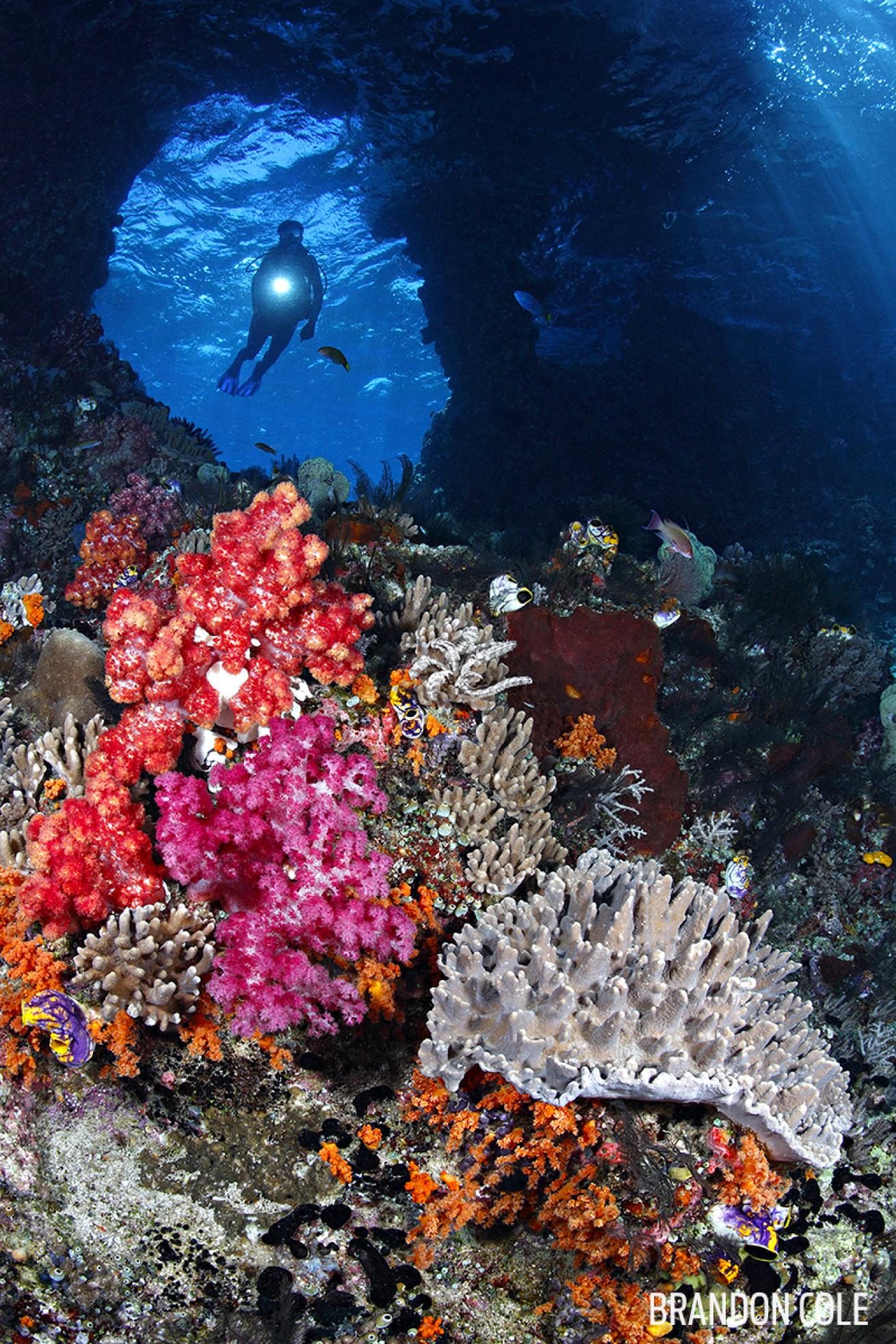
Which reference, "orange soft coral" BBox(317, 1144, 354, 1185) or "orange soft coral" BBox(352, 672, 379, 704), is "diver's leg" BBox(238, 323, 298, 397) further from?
"orange soft coral" BBox(317, 1144, 354, 1185)

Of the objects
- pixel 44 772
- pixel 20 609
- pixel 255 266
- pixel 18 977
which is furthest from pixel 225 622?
pixel 255 266

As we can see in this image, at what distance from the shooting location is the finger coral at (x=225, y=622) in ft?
11.5

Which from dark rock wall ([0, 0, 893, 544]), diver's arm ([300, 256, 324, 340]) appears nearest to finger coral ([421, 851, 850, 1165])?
dark rock wall ([0, 0, 893, 544])

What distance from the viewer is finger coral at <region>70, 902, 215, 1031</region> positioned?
2.91m

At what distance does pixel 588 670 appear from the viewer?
17.9 ft

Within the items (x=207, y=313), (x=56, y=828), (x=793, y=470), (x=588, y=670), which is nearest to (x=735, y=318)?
(x=793, y=470)

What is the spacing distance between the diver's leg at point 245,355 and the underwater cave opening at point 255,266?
2.33 meters

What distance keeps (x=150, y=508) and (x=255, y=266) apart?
123 ft

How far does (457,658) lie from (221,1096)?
2820 millimetres

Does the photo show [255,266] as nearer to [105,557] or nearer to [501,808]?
[105,557]

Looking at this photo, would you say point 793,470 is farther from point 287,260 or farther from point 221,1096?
point 221,1096

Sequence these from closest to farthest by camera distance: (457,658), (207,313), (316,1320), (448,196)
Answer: (316,1320) < (457,658) < (448,196) < (207,313)

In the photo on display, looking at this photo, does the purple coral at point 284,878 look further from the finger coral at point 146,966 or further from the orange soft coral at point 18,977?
the orange soft coral at point 18,977

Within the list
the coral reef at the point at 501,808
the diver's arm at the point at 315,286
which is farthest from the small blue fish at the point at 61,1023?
the diver's arm at the point at 315,286
